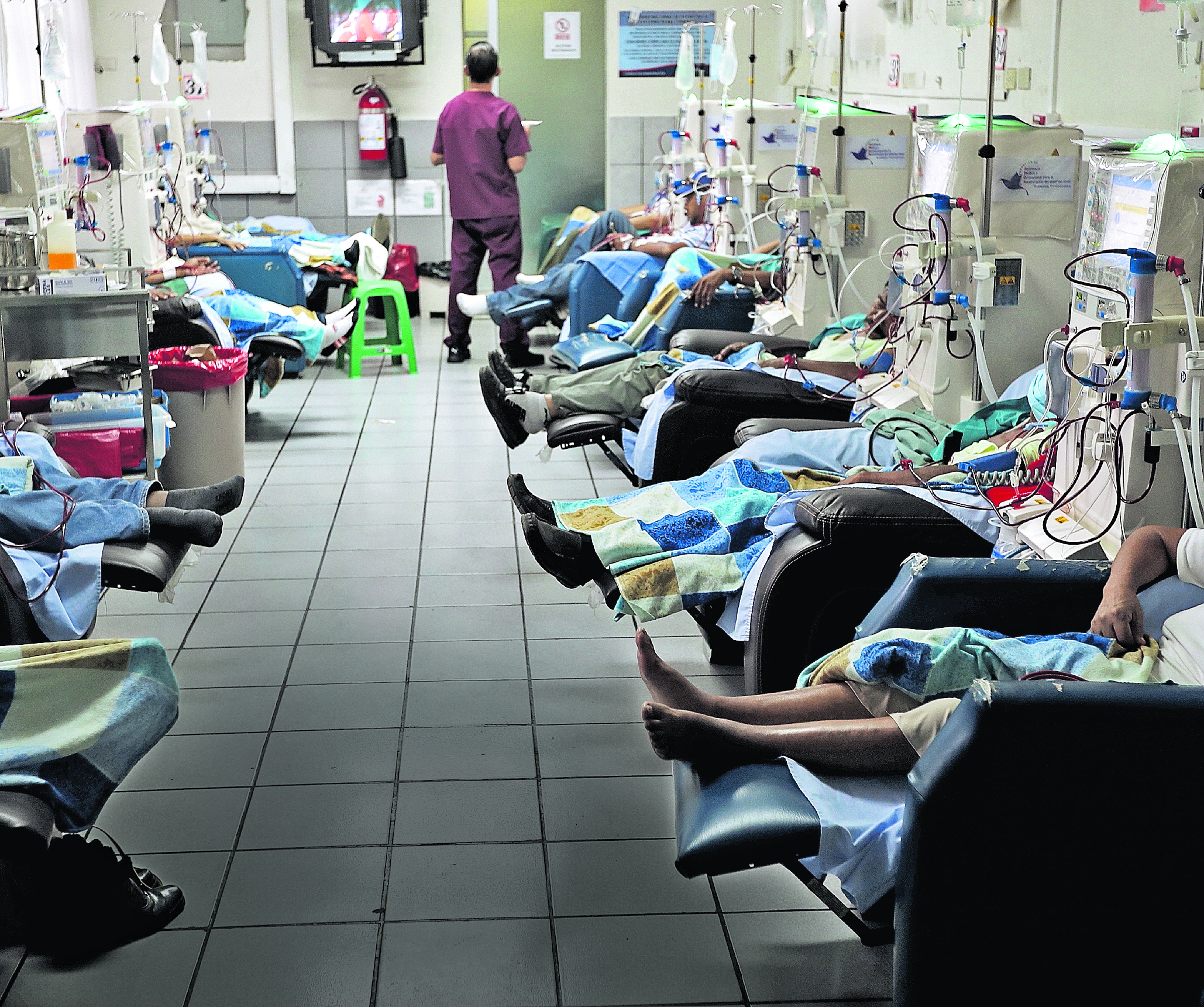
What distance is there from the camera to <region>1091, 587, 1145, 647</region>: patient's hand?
6.78 ft

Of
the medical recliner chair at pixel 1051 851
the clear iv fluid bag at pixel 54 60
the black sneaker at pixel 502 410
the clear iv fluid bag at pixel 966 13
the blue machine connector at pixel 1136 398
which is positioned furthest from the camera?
the clear iv fluid bag at pixel 54 60

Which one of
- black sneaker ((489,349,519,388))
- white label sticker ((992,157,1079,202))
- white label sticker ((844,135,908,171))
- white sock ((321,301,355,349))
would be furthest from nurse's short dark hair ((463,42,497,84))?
white label sticker ((992,157,1079,202))

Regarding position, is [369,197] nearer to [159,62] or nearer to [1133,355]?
[159,62]

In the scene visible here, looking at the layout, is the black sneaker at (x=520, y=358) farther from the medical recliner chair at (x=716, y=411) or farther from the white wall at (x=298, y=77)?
the medical recliner chair at (x=716, y=411)

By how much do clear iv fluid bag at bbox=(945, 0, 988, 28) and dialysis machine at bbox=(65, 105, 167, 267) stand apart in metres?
3.00

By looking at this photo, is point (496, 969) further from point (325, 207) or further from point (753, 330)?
point (325, 207)

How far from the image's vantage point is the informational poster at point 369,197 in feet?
27.2

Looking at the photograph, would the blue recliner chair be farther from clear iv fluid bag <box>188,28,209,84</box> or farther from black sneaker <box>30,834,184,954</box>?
black sneaker <box>30,834,184,954</box>

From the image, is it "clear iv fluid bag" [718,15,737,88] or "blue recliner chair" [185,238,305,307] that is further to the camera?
"blue recliner chair" [185,238,305,307]

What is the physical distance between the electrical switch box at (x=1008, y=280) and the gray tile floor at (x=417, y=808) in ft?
3.81

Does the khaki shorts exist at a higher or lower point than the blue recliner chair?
lower

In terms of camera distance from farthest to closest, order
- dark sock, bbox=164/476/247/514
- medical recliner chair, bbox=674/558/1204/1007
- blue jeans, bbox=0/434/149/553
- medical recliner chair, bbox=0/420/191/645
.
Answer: dark sock, bbox=164/476/247/514 → blue jeans, bbox=0/434/149/553 → medical recliner chair, bbox=0/420/191/645 → medical recliner chair, bbox=674/558/1204/1007

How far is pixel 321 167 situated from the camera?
8258 millimetres

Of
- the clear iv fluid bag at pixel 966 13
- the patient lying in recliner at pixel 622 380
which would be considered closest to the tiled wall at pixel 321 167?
the patient lying in recliner at pixel 622 380
